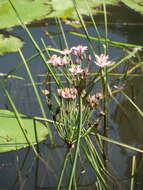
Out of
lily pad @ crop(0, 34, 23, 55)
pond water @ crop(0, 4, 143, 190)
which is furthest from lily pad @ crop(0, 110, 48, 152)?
lily pad @ crop(0, 34, 23, 55)

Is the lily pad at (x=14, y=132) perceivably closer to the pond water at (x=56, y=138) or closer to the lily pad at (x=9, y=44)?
the pond water at (x=56, y=138)

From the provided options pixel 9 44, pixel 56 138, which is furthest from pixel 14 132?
pixel 9 44

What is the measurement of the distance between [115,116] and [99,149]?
0.24 metres

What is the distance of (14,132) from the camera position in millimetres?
1493

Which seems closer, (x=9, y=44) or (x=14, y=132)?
(x=14, y=132)

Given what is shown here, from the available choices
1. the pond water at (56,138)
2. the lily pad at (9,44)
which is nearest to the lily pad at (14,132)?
the pond water at (56,138)

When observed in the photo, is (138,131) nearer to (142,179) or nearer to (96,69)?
(142,179)

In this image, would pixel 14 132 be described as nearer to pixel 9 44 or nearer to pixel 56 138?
pixel 56 138

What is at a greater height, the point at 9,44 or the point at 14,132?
the point at 9,44

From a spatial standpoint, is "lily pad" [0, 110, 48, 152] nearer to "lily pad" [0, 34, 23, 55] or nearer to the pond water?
the pond water

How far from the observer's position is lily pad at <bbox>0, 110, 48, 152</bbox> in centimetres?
142

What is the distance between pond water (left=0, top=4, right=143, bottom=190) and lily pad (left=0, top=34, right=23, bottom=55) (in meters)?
0.04

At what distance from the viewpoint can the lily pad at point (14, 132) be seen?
1.42 m

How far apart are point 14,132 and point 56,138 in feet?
0.53
